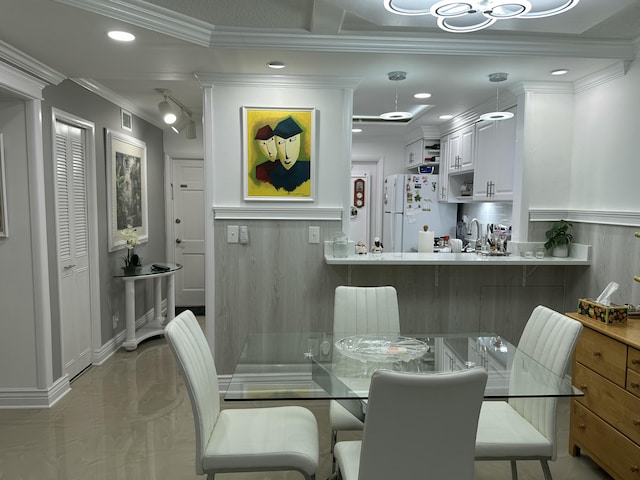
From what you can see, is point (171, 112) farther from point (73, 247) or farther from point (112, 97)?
point (73, 247)

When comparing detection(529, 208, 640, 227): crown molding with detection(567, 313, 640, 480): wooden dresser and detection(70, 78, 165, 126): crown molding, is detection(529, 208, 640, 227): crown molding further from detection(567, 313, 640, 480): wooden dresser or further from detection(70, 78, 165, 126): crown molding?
detection(70, 78, 165, 126): crown molding

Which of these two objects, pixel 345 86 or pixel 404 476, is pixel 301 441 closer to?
pixel 404 476

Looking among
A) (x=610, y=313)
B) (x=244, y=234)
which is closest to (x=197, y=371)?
(x=244, y=234)

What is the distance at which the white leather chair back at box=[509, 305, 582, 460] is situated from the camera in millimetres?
1998

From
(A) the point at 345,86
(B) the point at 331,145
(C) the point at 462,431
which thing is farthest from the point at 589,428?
(A) the point at 345,86

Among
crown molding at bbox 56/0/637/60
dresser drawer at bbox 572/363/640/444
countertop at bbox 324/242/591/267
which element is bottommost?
dresser drawer at bbox 572/363/640/444

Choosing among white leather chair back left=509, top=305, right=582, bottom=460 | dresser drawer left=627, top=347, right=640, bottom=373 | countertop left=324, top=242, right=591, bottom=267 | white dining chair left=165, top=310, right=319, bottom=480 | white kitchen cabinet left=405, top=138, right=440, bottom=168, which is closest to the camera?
white dining chair left=165, top=310, right=319, bottom=480

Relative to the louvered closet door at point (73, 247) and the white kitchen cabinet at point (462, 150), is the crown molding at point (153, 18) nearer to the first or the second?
the louvered closet door at point (73, 247)

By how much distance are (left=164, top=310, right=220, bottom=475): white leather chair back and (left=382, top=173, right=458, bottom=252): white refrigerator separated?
13.0ft

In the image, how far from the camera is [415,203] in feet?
19.1

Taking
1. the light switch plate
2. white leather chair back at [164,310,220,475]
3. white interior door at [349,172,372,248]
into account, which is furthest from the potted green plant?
white interior door at [349,172,372,248]

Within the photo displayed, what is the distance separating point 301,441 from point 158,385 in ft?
7.08

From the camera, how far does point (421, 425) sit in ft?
4.84

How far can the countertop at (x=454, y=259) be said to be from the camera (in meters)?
Result: 3.39
